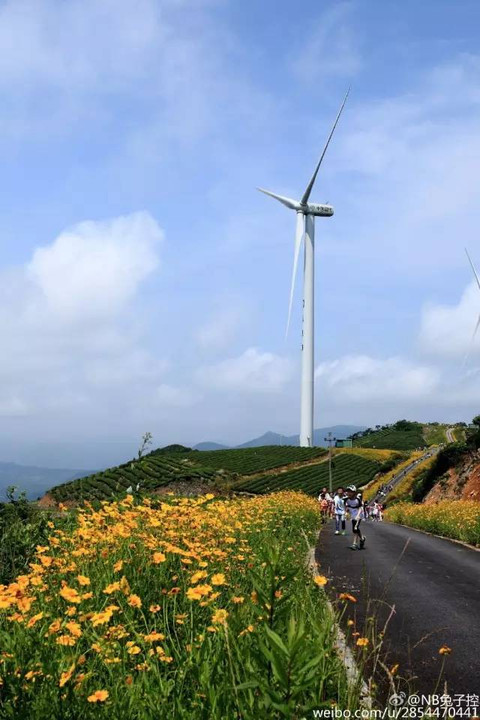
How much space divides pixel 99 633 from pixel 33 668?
945mm

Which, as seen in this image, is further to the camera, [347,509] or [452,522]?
[452,522]

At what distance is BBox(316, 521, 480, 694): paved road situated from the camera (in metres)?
5.92

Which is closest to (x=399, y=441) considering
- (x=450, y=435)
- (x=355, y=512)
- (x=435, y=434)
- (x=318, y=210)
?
(x=450, y=435)

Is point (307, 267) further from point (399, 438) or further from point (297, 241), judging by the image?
point (399, 438)

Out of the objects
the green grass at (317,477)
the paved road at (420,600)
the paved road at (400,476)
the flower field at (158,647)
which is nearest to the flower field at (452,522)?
the paved road at (420,600)

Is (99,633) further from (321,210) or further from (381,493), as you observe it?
(321,210)

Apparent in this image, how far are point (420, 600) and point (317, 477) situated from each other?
6987cm

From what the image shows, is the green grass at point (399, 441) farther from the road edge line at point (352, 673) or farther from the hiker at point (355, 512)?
the road edge line at point (352, 673)

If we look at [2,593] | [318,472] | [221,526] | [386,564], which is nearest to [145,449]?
[221,526]

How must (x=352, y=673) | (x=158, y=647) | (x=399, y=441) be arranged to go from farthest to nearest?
1. (x=399, y=441)
2. (x=352, y=673)
3. (x=158, y=647)

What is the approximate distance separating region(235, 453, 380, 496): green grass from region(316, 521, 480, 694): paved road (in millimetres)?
49171

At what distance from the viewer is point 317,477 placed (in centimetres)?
7788

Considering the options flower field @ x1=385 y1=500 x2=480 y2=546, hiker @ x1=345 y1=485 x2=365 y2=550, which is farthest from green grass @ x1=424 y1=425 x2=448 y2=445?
hiker @ x1=345 y1=485 x2=365 y2=550

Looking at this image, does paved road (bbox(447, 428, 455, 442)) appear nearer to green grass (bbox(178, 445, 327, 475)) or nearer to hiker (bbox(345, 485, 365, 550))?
green grass (bbox(178, 445, 327, 475))
